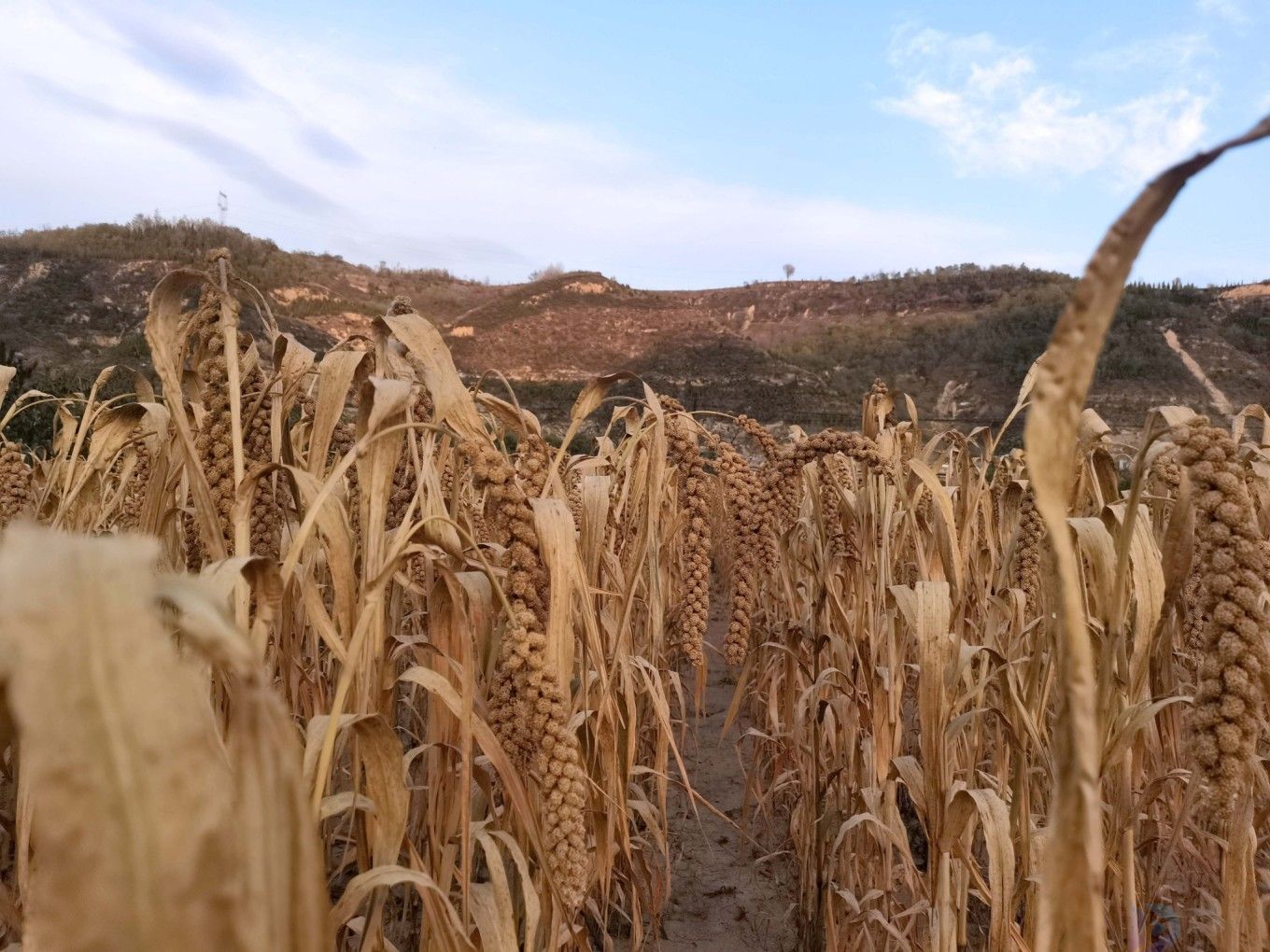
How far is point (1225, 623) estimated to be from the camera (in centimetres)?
109

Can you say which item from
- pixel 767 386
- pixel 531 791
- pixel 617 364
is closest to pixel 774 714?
pixel 531 791

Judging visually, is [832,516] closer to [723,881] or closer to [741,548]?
[741,548]

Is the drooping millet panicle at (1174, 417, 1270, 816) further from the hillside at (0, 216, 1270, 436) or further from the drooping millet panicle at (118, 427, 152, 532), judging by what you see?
the hillside at (0, 216, 1270, 436)

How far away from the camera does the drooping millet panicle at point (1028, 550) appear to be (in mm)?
2020

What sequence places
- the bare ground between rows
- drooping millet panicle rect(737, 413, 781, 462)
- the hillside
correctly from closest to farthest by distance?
drooping millet panicle rect(737, 413, 781, 462) → the bare ground between rows → the hillside

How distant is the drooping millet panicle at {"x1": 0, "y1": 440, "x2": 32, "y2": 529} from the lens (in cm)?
253

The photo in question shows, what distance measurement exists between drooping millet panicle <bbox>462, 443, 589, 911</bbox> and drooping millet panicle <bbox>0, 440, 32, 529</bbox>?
2108 mm

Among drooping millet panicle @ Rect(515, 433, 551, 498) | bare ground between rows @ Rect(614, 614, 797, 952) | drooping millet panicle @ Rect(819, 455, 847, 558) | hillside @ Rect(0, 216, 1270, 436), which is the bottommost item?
bare ground between rows @ Rect(614, 614, 797, 952)

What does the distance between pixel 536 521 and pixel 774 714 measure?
85.3 inches

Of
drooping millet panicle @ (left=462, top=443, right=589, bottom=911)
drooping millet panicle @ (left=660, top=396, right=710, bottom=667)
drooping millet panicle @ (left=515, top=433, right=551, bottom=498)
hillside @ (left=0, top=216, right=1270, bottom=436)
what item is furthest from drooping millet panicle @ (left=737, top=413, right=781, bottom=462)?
hillside @ (left=0, top=216, right=1270, bottom=436)

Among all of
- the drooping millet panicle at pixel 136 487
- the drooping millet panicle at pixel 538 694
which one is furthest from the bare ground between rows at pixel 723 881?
the drooping millet panicle at pixel 136 487

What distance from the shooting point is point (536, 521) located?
49.4 inches

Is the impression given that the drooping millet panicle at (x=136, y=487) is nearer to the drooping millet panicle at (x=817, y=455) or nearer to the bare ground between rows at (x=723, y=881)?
the drooping millet panicle at (x=817, y=455)

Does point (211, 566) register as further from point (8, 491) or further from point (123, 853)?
point (8, 491)
